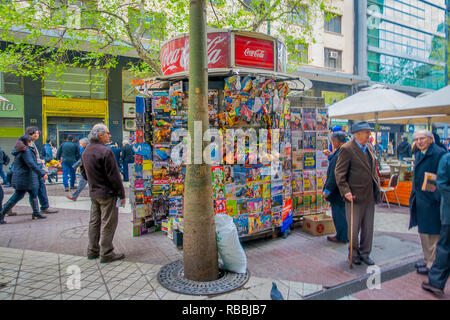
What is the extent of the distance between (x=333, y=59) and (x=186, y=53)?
21389mm

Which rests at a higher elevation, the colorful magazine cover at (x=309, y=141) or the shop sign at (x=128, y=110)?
the shop sign at (x=128, y=110)

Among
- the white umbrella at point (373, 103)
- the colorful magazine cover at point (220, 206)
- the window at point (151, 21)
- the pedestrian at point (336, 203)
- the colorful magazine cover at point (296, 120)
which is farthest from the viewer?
the window at point (151, 21)

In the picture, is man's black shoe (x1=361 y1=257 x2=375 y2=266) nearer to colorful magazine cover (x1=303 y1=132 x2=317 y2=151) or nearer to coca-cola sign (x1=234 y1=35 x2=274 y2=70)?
colorful magazine cover (x1=303 y1=132 x2=317 y2=151)

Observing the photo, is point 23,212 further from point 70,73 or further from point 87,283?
point 70,73

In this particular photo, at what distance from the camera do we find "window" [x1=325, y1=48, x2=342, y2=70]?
23172 mm

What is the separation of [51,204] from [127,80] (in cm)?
1054

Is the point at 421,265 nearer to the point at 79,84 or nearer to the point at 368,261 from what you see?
the point at 368,261

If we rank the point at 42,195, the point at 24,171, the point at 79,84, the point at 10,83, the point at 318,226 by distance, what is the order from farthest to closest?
the point at 79,84 → the point at 10,83 → the point at 42,195 → the point at 24,171 → the point at 318,226

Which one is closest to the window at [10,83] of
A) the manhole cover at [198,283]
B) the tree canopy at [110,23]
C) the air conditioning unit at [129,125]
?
the tree canopy at [110,23]

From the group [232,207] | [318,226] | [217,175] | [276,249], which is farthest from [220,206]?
[318,226]

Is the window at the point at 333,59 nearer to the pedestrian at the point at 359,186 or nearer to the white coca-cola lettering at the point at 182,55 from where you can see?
the white coca-cola lettering at the point at 182,55

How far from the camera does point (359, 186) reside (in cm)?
447

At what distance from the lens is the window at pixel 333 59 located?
23172 millimetres

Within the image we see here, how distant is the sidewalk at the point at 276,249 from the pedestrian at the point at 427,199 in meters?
0.47
